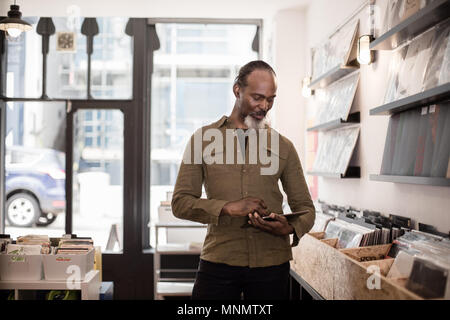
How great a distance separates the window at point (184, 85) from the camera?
495 centimetres

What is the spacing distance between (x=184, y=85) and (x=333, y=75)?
2.30 metres

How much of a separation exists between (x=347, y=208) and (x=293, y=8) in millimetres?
2078

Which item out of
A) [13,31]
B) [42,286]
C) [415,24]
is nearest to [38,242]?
[42,286]

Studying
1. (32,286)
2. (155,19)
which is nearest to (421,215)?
(32,286)

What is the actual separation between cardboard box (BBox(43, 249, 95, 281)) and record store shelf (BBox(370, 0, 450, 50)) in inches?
77.6

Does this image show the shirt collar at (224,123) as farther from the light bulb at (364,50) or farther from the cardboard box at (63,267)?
the cardboard box at (63,267)

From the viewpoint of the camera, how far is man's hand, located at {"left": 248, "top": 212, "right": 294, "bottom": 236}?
142 cm

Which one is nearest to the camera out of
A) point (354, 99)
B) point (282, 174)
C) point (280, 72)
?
point (282, 174)

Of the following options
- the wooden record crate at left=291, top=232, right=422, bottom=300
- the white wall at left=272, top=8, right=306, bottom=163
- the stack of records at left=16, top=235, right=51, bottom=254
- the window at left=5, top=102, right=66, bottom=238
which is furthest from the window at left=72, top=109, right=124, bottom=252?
the wooden record crate at left=291, top=232, right=422, bottom=300

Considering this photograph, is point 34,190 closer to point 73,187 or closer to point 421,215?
point 73,187

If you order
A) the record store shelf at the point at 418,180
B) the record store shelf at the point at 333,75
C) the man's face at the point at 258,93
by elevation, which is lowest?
the record store shelf at the point at 418,180

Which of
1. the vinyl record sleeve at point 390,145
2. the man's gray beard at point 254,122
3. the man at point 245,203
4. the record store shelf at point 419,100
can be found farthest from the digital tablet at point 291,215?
the vinyl record sleeve at point 390,145

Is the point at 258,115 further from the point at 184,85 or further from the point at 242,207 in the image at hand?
the point at 184,85

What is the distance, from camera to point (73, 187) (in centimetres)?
481
